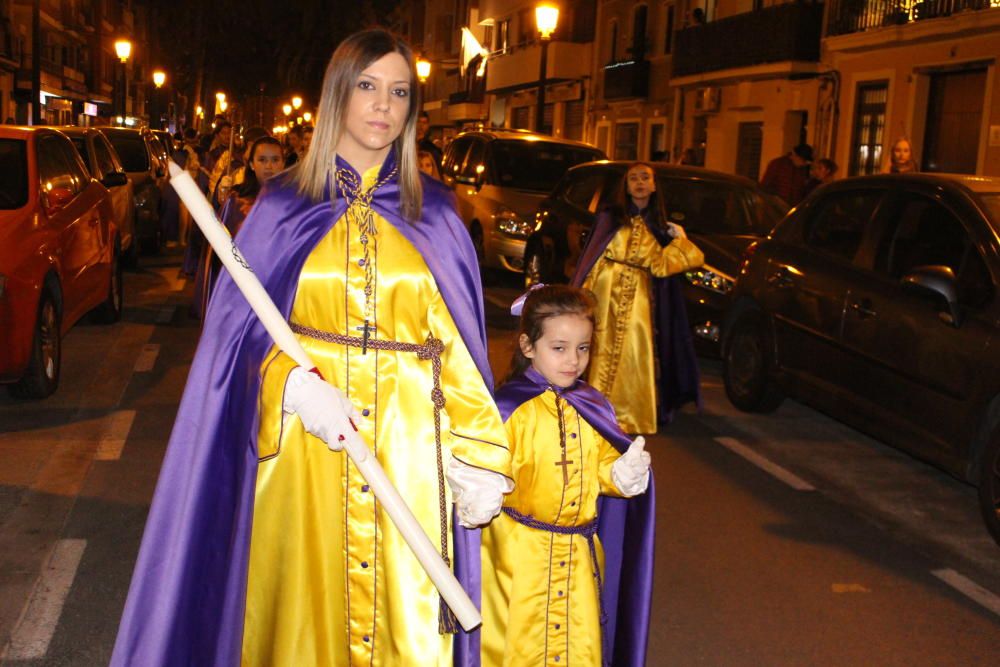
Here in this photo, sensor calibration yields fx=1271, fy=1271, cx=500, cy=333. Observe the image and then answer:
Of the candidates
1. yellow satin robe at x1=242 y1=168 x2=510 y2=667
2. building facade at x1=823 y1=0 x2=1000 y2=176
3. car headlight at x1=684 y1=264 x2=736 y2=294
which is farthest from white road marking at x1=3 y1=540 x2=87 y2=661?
building facade at x1=823 y1=0 x2=1000 y2=176

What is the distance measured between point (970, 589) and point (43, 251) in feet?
19.2

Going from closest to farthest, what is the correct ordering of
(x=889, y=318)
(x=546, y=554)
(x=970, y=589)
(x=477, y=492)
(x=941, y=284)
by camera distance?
(x=477, y=492) < (x=546, y=554) < (x=970, y=589) < (x=941, y=284) < (x=889, y=318)

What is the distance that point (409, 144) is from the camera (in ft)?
11.1

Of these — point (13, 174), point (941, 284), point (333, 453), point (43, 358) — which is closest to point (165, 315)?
point (13, 174)

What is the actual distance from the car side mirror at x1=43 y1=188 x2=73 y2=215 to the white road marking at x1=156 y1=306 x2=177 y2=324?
305cm

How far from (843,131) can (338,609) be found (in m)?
22.5

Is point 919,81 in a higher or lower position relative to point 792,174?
higher

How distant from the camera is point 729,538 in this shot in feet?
19.9

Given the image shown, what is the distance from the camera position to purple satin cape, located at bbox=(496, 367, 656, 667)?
361 cm

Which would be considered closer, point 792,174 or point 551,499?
point 551,499

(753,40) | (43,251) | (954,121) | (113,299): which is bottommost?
(113,299)

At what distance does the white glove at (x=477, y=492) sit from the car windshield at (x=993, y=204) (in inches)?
176

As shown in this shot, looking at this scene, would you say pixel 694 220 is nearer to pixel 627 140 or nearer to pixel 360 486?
pixel 360 486

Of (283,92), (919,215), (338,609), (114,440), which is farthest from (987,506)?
(283,92)
